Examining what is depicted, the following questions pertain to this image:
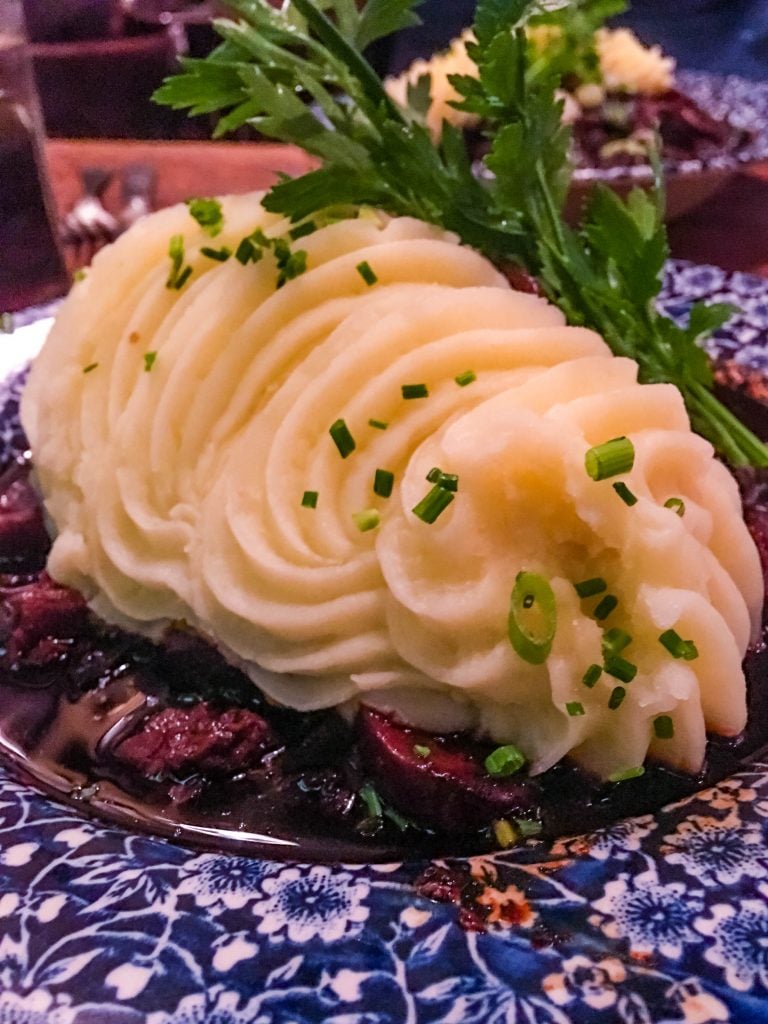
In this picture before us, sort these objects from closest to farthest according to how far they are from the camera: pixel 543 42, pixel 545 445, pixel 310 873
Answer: pixel 310 873, pixel 545 445, pixel 543 42

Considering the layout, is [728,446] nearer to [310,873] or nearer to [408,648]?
[408,648]

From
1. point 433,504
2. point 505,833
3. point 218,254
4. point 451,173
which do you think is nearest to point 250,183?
point 218,254

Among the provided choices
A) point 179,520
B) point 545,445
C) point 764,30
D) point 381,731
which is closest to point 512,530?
point 545,445

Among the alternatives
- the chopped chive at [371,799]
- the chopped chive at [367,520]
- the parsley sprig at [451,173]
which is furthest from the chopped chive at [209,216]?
the chopped chive at [371,799]

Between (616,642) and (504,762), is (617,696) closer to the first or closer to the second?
(616,642)

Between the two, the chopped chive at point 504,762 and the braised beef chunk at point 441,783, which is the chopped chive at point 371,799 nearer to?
the braised beef chunk at point 441,783

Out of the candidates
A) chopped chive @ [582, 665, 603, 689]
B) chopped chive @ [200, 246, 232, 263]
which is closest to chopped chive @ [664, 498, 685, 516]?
chopped chive @ [582, 665, 603, 689]

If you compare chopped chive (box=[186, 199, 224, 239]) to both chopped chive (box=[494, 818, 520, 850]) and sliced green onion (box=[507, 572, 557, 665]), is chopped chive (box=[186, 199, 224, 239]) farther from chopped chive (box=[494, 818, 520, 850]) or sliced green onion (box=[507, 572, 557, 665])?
chopped chive (box=[494, 818, 520, 850])
